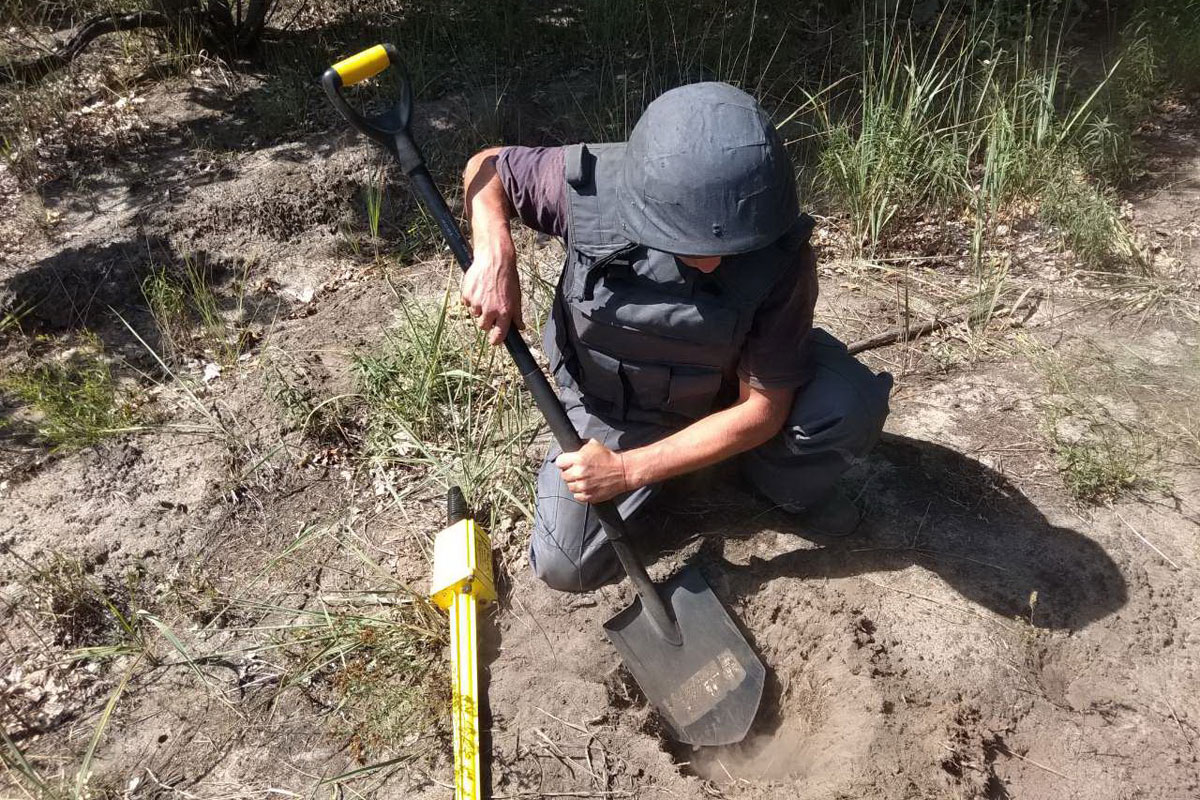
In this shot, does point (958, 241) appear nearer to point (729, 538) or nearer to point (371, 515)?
point (729, 538)

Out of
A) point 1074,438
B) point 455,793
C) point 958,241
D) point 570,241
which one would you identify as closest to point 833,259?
point 958,241

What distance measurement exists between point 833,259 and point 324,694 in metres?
2.47

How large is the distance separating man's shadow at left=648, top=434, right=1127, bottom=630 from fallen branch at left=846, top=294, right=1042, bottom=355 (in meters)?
0.52

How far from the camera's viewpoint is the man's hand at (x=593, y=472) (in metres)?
1.74

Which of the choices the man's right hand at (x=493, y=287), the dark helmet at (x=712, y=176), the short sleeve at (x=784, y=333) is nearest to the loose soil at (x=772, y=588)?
the short sleeve at (x=784, y=333)

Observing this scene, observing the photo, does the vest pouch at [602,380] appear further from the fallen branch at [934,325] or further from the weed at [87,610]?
the weed at [87,610]

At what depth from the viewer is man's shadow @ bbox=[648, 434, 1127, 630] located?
2.02 meters

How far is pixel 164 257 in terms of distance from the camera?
3.37 meters

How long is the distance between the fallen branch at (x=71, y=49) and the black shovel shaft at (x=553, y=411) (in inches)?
135

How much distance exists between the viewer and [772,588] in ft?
6.90

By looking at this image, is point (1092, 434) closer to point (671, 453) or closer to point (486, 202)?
point (671, 453)

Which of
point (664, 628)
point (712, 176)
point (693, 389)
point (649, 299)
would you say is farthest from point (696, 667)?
point (712, 176)

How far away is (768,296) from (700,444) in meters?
0.36

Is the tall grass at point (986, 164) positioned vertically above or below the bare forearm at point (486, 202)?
below
